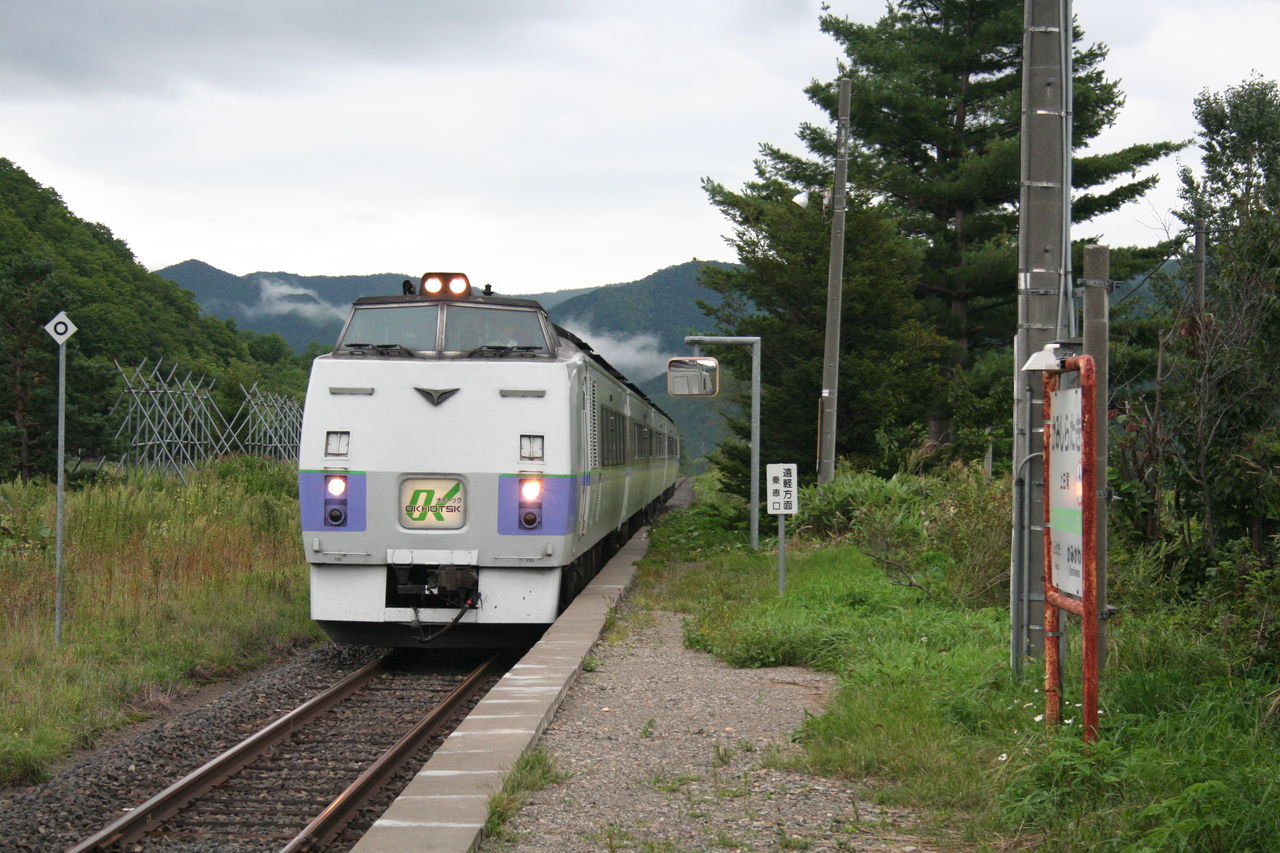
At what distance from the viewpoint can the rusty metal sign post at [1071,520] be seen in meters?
5.25

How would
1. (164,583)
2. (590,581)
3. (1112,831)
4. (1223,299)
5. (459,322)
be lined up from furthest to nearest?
(590,581), (164,583), (459,322), (1223,299), (1112,831)

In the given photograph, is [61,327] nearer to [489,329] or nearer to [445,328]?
[445,328]

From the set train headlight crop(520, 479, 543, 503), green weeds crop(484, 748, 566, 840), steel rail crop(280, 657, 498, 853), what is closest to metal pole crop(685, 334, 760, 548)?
train headlight crop(520, 479, 543, 503)

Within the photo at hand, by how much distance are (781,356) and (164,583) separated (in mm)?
12919

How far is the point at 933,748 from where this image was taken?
20.4 feet

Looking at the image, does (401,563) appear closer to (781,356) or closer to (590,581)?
(590,581)

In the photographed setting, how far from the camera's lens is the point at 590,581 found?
49.5ft

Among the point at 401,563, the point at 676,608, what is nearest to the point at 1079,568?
the point at 401,563

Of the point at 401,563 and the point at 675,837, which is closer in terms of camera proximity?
the point at 675,837

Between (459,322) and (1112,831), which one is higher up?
(459,322)

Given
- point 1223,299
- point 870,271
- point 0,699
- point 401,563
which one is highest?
point 870,271

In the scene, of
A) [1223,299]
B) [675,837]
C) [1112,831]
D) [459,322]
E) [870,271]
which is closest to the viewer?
[1112,831]

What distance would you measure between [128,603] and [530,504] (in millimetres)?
4238

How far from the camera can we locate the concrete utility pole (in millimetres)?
7066
